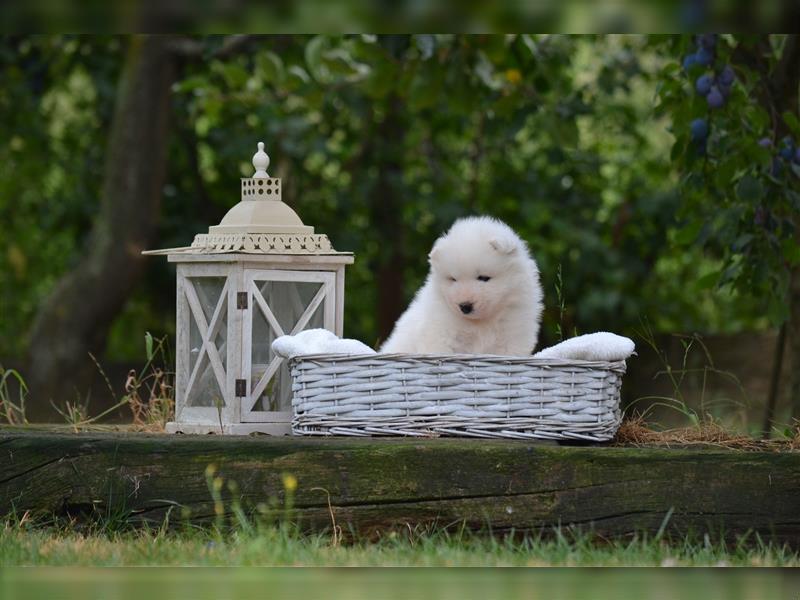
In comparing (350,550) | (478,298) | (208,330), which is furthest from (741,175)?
(350,550)

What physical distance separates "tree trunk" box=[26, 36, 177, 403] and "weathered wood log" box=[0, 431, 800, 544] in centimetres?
487

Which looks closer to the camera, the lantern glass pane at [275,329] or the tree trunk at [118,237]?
the lantern glass pane at [275,329]

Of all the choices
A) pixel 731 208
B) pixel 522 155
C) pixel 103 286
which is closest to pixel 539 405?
pixel 731 208

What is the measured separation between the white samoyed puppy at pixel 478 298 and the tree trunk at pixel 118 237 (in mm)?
4658

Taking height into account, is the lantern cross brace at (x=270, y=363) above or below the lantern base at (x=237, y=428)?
above

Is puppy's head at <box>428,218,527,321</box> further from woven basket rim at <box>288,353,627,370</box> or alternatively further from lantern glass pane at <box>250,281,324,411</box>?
lantern glass pane at <box>250,281,324,411</box>

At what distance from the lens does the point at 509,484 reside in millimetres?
2729

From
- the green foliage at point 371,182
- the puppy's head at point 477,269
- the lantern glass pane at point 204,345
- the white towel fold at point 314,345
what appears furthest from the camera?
the green foliage at point 371,182

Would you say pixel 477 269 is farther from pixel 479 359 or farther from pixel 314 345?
pixel 314 345

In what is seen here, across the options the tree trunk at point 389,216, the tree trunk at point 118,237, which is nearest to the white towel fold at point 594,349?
the tree trunk at point 118,237

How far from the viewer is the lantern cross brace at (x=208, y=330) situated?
3.08 m

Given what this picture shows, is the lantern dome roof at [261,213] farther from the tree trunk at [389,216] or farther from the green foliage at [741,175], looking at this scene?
the tree trunk at [389,216]

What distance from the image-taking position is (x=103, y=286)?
7.40 m

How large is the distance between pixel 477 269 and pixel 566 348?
36cm
